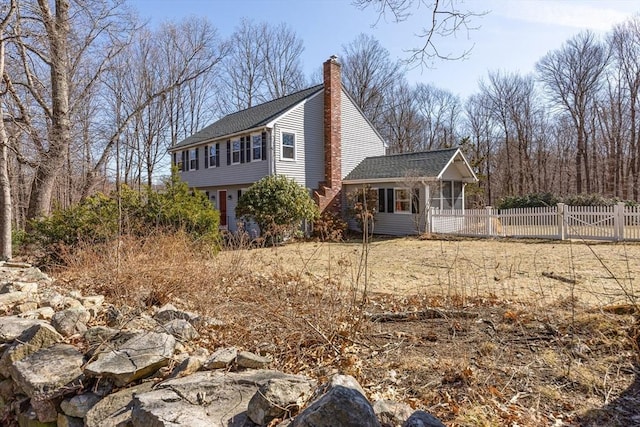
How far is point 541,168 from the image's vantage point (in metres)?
31.2

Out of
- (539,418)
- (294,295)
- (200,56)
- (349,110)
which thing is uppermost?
(200,56)

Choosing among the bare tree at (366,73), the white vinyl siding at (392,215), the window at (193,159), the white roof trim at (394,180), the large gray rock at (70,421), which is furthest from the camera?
the bare tree at (366,73)

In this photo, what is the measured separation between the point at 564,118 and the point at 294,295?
104 ft

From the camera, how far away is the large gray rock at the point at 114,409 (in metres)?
2.55

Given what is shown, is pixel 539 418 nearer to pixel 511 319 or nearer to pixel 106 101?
pixel 511 319

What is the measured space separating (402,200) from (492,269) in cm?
907

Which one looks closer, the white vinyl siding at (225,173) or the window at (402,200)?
the window at (402,200)

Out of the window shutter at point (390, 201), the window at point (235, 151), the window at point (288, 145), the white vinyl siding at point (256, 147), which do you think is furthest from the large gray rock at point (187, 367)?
the window at point (235, 151)

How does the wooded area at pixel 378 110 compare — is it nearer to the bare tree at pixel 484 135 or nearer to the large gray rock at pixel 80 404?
the bare tree at pixel 484 135

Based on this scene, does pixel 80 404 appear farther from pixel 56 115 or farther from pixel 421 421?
pixel 56 115

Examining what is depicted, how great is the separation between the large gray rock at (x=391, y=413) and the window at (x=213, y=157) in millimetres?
18544

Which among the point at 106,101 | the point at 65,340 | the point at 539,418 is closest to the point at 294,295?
the point at 65,340

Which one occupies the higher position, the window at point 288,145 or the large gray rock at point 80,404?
the window at point 288,145

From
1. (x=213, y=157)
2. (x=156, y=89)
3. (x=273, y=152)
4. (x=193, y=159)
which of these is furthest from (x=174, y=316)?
(x=156, y=89)
